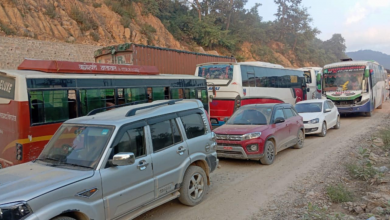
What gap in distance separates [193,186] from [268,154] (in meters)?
3.52

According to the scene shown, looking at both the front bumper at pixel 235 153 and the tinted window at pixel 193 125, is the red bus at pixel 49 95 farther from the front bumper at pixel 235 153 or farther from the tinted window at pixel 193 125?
the front bumper at pixel 235 153

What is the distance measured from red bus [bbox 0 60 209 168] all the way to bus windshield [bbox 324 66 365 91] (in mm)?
13600

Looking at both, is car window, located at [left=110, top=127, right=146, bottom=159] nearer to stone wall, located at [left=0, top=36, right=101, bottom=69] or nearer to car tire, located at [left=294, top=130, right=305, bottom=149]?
car tire, located at [left=294, top=130, right=305, bottom=149]

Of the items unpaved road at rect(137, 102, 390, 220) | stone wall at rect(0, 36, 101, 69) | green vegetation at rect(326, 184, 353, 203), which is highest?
stone wall at rect(0, 36, 101, 69)

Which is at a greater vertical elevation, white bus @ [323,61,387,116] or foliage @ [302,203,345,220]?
white bus @ [323,61,387,116]

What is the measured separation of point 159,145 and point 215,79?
941cm

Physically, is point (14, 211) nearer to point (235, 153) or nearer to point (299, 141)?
point (235, 153)

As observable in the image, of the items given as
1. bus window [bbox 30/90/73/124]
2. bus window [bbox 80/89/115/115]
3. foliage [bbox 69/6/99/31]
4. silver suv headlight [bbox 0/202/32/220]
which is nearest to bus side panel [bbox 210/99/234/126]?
bus window [bbox 80/89/115/115]

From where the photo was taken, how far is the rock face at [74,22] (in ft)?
75.0

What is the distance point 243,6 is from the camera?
4916 centimetres

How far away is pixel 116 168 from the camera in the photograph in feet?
13.4

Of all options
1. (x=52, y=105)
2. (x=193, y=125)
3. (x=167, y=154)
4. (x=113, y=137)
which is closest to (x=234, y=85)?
(x=193, y=125)

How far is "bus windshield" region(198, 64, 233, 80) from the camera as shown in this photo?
13.7 meters

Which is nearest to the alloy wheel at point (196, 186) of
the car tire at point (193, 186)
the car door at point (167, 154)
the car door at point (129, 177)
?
the car tire at point (193, 186)
